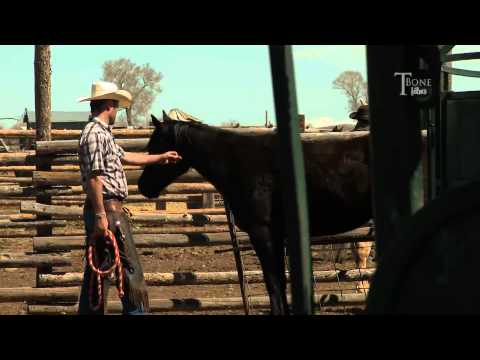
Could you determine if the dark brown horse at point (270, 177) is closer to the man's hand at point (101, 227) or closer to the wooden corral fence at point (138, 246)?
the wooden corral fence at point (138, 246)

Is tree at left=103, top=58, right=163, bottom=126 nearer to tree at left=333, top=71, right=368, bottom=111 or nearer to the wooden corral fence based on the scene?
tree at left=333, top=71, right=368, bottom=111

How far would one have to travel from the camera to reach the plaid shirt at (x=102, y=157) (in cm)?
552

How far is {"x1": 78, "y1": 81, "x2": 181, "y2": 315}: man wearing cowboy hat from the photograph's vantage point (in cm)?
550

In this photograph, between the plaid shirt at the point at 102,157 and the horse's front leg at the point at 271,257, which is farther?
the horse's front leg at the point at 271,257

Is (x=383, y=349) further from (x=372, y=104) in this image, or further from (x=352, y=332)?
(x=372, y=104)

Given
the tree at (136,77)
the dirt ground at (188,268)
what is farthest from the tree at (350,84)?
the dirt ground at (188,268)

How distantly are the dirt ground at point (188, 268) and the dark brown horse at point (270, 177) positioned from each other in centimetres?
139

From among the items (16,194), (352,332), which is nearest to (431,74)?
(352,332)

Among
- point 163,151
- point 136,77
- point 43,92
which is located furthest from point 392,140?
point 136,77

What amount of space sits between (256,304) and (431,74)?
627cm

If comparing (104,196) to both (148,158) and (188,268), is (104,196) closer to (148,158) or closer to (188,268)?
(148,158)

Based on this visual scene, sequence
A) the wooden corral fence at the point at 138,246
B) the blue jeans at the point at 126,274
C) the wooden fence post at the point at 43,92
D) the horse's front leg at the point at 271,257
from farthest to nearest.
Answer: the wooden fence post at the point at 43,92 → the wooden corral fence at the point at 138,246 → the horse's front leg at the point at 271,257 → the blue jeans at the point at 126,274
